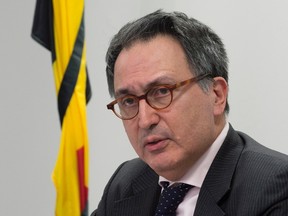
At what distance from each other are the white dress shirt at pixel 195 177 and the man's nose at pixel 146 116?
0.65ft

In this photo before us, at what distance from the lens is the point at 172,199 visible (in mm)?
1445

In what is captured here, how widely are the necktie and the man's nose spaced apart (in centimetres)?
23

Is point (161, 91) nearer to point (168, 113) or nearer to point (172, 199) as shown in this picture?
point (168, 113)

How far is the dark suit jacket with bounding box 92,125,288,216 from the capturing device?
4.08ft

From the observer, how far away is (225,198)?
1.34 meters

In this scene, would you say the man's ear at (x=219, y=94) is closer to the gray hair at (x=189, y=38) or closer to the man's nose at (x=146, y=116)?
the gray hair at (x=189, y=38)

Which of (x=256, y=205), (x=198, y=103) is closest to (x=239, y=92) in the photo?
(x=198, y=103)

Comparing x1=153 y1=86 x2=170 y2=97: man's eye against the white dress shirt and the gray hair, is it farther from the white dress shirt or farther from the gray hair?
the white dress shirt

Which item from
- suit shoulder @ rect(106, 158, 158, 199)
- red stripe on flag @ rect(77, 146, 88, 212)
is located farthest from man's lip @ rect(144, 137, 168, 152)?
red stripe on flag @ rect(77, 146, 88, 212)

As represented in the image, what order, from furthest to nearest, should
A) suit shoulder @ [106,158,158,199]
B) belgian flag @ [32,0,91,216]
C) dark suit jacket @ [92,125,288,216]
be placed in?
1. belgian flag @ [32,0,91,216]
2. suit shoulder @ [106,158,158,199]
3. dark suit jacket @ [92,125,288,216]

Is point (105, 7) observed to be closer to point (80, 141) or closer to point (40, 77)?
point (40, 77)

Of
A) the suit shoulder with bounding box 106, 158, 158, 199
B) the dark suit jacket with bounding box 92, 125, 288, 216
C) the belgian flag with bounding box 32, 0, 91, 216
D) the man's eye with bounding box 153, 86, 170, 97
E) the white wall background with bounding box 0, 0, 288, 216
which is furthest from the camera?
the white wall background with bounding box 0, 0, 288, 216

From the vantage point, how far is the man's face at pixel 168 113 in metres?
1.34

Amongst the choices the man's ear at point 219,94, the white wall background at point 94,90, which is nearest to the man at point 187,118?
the man's ear at point 219,94
